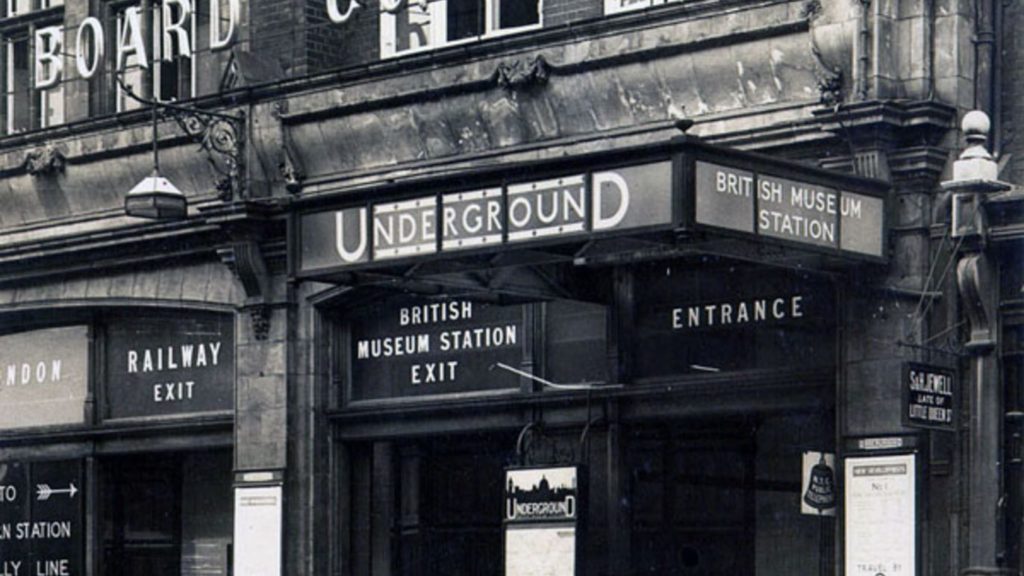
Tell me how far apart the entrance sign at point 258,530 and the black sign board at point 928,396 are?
7071 millimetres

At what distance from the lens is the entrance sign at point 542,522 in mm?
17500

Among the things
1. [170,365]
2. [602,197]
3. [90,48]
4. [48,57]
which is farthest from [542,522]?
[48,57]

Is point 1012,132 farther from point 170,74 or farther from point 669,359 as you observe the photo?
point 170,74

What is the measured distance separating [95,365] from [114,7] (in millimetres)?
3764

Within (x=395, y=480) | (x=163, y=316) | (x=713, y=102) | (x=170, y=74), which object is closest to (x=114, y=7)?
(x=170, y=74)

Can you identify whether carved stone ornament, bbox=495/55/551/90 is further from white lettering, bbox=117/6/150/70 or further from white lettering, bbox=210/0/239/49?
white lettering, bbox=117/6/150/70

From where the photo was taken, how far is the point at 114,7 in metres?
23.0

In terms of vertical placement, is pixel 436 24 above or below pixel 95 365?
above

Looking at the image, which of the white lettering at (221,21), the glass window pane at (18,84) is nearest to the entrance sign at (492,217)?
the white lettering at (221,21)

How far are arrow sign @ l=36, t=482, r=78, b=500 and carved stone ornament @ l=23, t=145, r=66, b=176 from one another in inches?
127

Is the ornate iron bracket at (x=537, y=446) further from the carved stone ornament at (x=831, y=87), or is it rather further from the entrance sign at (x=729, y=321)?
the carved stone ornament at (x=831, y=87)

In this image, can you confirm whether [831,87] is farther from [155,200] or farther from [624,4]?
[155,200]

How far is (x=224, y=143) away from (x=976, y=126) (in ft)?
26.7

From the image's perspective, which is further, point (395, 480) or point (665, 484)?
point (395, 480)
